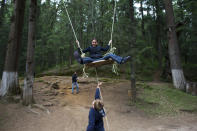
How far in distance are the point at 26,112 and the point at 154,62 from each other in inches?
784

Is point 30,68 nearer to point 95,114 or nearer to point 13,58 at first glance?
point 13,58

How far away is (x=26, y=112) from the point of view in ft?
26.2

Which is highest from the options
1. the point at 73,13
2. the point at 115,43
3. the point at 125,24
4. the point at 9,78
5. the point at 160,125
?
the point at 73,13

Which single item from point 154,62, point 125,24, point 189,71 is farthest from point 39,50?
point 189,71

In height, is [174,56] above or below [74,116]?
above

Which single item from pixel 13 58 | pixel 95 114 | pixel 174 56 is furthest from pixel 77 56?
pixel 174 56

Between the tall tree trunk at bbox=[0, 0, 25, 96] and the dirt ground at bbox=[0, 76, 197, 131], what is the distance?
32.0 inches

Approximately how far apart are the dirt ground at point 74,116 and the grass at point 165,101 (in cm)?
54

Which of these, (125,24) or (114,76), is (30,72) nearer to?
(125,24)

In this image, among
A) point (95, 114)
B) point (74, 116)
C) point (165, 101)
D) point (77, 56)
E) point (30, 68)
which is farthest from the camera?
point (165, 101)

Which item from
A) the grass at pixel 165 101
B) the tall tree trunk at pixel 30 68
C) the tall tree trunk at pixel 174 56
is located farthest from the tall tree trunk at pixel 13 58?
the tall tree trunk at pixel 174 56

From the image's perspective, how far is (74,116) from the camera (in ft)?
27.4

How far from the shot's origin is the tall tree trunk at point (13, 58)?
895cm

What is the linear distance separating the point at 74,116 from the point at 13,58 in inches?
179
